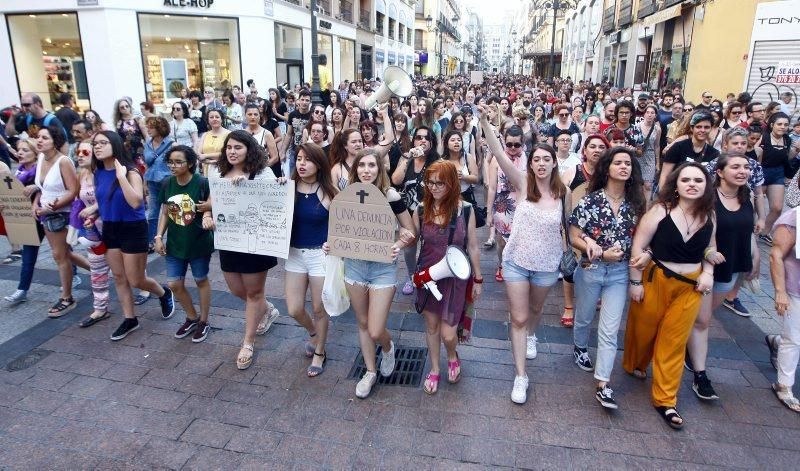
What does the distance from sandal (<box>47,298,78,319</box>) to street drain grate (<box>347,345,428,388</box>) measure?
3.17 m

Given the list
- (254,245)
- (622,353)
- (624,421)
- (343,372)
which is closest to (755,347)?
(622,353)

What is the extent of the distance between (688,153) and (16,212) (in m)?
6.98

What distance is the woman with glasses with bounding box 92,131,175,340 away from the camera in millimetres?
4375

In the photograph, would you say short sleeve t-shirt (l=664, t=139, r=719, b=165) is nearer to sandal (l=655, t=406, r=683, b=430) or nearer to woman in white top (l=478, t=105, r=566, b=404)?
woman in white top (l=478, t=105, r=566, b=404)

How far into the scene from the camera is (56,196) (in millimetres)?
4926

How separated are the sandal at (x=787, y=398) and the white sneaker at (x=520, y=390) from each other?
6.03 ft

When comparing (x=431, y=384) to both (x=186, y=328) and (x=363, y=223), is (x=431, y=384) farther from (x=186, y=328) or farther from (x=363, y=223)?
(x=186, y=328)

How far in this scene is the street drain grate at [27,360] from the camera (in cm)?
419

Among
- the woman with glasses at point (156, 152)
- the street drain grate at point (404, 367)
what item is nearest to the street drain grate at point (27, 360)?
the woman with glasses at point (156, 152)

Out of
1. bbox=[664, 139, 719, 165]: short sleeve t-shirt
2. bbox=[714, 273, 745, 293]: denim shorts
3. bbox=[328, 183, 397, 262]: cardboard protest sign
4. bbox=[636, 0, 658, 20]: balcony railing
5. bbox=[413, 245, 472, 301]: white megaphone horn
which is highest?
bbox=[636, 0, 658, 20]: balcony railing

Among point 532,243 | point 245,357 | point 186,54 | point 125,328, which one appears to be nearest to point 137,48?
point 186,54

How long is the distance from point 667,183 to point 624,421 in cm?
167

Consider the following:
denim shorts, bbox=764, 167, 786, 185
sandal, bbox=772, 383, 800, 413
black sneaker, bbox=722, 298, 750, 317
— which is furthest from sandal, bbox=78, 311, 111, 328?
denim shorts, bbox=764, 167, 786, 185

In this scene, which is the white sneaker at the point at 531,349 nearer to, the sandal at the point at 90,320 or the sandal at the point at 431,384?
the sandal at the point at 431,384
